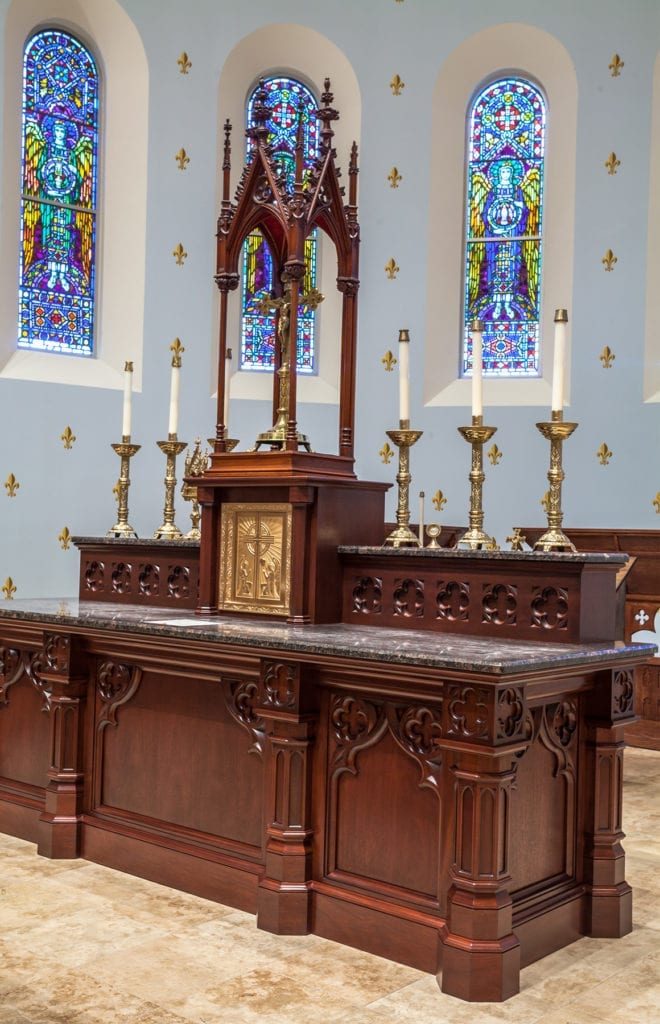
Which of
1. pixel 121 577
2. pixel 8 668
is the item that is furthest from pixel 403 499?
pixel 8 668

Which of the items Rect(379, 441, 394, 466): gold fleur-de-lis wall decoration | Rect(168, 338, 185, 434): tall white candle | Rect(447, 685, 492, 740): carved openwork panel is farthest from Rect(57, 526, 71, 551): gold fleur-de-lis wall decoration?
Rect(447, 685, 492, 740): carved openwork panel

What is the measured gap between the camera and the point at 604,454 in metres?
8.90

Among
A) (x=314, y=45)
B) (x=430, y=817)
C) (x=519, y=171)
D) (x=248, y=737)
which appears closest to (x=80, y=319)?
(x=314, y=45)

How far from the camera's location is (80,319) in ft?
29.8

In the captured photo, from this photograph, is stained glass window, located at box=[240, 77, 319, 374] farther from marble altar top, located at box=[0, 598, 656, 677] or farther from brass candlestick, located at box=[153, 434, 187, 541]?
marble altar top, located at box=[0, 598, 656, 677]

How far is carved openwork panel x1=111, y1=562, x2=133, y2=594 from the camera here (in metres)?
5.46

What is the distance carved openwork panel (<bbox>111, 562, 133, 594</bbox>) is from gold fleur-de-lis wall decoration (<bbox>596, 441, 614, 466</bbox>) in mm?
4681

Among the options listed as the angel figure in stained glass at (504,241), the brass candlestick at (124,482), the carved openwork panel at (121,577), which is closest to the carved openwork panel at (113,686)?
the carved openwork panel at (121,577)

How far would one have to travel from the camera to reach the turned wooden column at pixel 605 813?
155 inches

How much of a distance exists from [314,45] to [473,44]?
52.4 inches

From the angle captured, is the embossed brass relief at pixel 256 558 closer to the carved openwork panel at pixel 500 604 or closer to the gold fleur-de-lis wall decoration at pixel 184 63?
the carved openwork panel at pixel 500 604

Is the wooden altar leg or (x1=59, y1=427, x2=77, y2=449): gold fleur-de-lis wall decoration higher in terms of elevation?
(x1=59, y1=427, x2=77, y2=449): gold fleur-de-lis wall decoration

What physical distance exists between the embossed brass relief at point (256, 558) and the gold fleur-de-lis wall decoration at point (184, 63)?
5.61m

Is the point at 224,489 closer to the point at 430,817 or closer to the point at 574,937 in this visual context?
the point at 430,817
